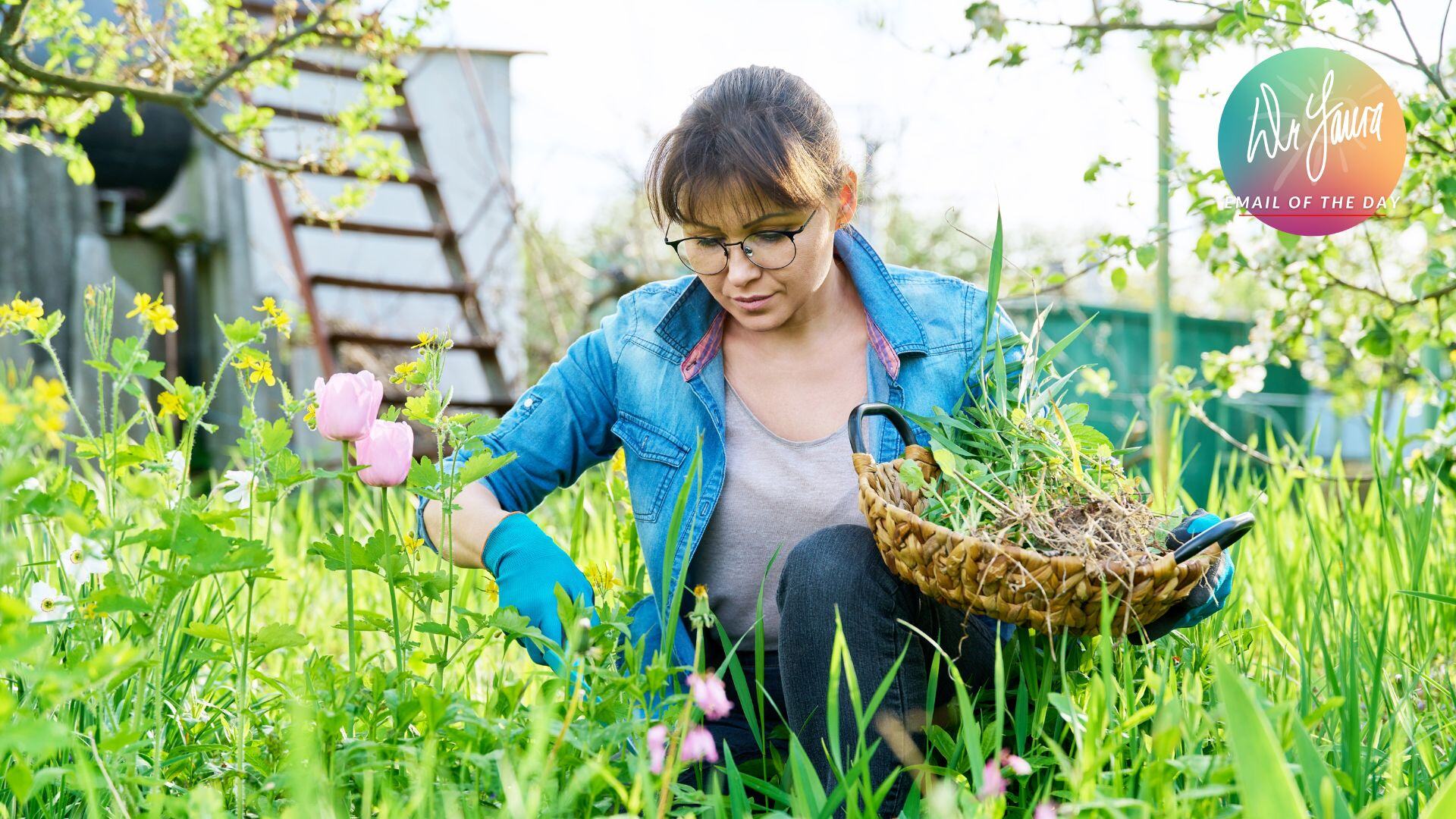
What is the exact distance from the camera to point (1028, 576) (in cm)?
111

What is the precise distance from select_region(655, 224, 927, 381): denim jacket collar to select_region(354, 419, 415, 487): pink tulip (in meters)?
0.63

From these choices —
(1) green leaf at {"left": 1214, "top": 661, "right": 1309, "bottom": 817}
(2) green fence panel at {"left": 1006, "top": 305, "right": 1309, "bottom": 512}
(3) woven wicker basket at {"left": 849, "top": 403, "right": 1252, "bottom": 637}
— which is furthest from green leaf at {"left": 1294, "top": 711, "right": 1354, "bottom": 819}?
(2) green fence panel at {"left": 1006, "top": 305, "right": 1309, "bottom": 512}

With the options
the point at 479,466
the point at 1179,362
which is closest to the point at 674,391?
the point at 479,466

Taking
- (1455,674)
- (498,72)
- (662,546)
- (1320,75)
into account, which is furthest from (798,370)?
(498,72)

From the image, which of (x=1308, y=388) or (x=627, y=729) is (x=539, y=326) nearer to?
(x=1308, y=388)

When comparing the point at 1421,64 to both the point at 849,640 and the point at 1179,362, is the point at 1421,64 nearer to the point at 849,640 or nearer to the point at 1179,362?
the point at 849,640

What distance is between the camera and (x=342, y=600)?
99.7 inches

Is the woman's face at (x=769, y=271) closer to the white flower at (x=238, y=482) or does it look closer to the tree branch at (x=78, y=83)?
the white flower at (x=238, y=482)

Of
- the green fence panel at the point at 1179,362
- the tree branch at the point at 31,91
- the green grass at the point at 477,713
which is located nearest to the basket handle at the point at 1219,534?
the green grass at the point at 477,713

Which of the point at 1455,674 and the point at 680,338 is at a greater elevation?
the point at 680,338

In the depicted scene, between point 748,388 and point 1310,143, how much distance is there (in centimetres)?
133

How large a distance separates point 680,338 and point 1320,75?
4.71 feet

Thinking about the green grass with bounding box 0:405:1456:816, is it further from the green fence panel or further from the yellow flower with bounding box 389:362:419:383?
the green fence panel

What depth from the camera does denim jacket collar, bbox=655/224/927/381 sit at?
1757 millimetres
